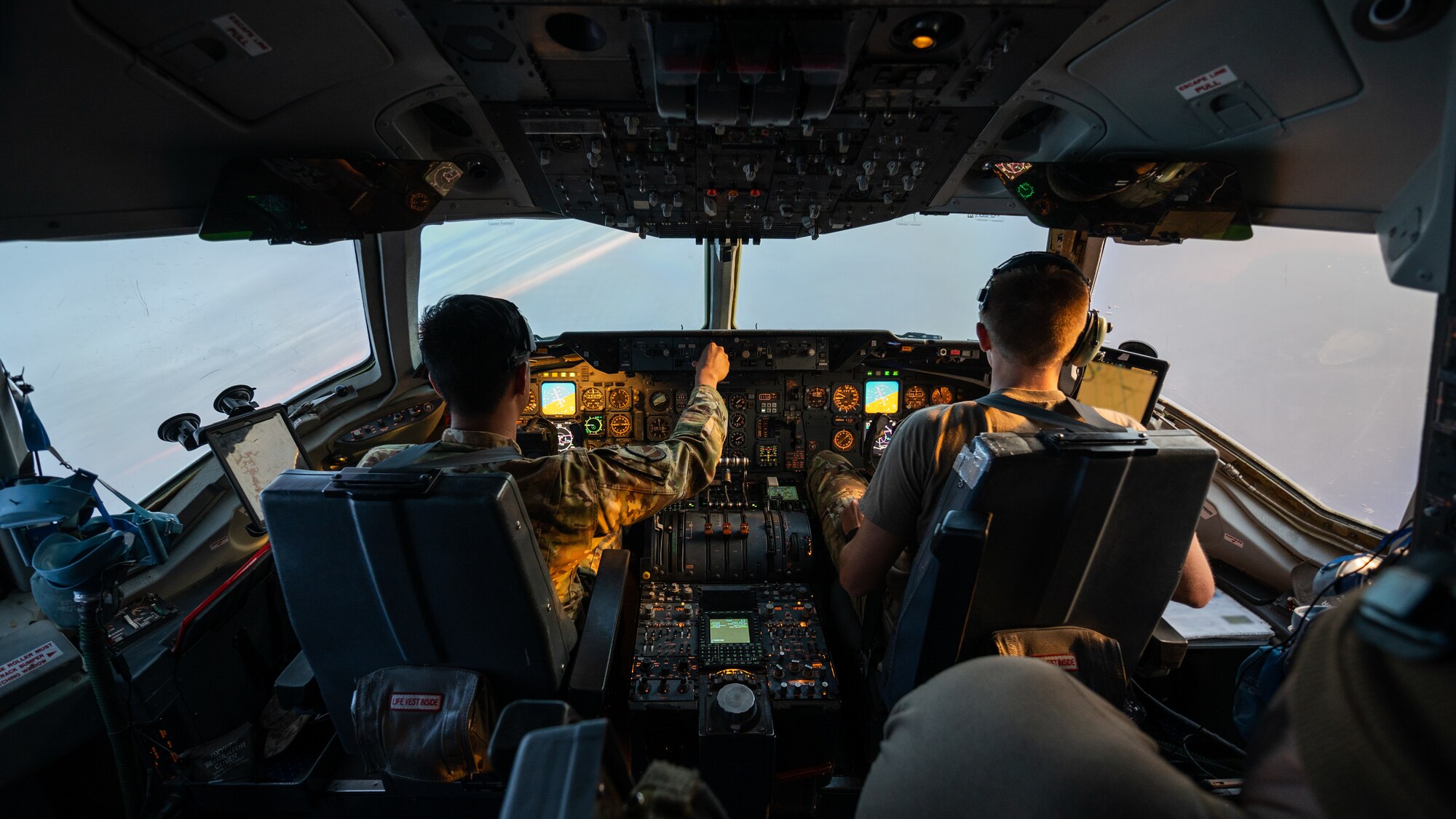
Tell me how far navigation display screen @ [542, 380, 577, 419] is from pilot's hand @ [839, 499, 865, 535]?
1.69 metres

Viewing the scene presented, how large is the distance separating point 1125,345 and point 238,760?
3.82 meters

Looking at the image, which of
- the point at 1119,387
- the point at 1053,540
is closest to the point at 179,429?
the point at 1053,540

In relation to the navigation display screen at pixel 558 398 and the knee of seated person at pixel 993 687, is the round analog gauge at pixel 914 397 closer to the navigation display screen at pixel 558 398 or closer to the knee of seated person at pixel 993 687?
the navigation display screen at pixel 558 398

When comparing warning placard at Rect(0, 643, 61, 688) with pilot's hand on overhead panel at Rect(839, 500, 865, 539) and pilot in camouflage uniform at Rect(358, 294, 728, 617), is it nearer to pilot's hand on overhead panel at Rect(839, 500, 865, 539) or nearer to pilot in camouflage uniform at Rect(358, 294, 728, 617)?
pilot in camouflage uniform at Rect(358, 294, 728, 617)

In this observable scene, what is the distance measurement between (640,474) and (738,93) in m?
1.03

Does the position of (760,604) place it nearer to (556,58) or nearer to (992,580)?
(992,580)

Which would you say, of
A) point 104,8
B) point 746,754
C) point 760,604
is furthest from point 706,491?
point 104,8

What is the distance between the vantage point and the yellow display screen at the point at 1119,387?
2479 mm

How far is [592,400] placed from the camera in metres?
3.08

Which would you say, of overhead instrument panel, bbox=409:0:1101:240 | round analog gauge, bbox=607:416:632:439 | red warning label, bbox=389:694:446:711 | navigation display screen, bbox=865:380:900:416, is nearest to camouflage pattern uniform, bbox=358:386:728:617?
red warning label, bbox=389:694:446:711

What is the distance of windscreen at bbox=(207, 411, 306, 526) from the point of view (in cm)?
180

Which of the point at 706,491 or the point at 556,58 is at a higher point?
the point at 556,58

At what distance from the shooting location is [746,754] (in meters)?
1.61

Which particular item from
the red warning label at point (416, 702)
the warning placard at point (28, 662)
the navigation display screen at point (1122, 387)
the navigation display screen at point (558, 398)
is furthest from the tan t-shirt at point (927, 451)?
the warning placard at point (28, 662)
